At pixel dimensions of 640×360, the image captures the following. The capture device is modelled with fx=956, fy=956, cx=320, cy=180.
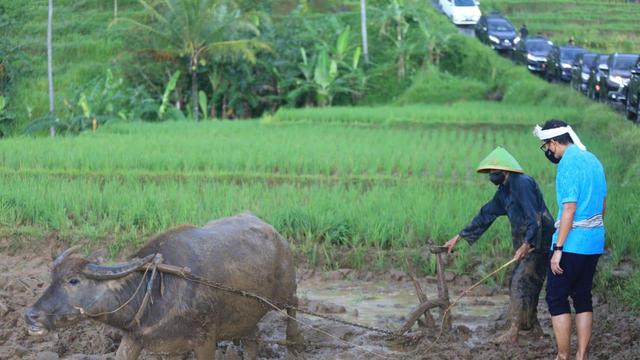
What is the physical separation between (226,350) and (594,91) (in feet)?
53.7

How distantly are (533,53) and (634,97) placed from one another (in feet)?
38.6

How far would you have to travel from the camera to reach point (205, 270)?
549 centimetres

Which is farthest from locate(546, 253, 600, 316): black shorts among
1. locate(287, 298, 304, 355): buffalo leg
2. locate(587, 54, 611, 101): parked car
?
locate(587, 54, 611, 101): parked car

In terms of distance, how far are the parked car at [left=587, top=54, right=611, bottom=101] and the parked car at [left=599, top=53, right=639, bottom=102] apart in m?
0.21

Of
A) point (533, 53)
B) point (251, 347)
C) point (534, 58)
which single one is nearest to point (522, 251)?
point (251, 347)

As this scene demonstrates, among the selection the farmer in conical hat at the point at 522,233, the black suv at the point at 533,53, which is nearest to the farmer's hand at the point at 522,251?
the farmer in conical hat at the point at 522,233

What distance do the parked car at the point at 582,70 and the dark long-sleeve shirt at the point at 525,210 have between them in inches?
645

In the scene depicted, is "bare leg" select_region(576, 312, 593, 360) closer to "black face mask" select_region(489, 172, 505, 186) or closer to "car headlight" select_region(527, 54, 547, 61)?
"black face mask" select_region(489, 172, 505, 186)

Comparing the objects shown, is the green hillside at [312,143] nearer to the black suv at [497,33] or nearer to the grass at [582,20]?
the grass at [582,20]

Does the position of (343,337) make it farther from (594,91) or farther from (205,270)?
(594,91)

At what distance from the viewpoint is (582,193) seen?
557 centimetres

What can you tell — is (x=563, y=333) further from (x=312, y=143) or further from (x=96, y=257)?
(x=312, y=143)

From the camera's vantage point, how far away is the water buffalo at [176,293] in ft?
16.5

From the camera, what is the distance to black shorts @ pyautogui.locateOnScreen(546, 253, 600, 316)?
5.60m
